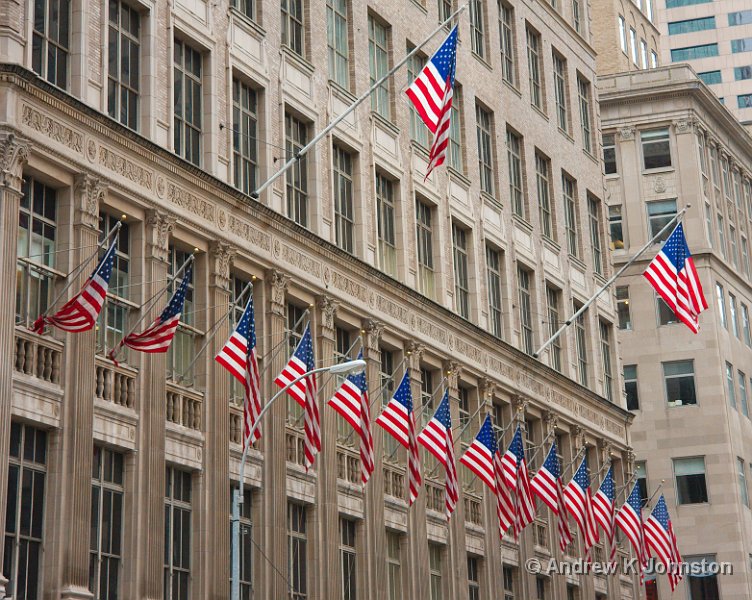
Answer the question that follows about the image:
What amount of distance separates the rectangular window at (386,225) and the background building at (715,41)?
9030cm

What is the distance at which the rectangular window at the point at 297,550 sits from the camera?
41469mm

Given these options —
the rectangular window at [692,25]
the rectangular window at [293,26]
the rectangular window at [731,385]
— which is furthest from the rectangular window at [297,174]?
the rectangular window at [692,25]

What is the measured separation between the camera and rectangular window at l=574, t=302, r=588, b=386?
2557 inches

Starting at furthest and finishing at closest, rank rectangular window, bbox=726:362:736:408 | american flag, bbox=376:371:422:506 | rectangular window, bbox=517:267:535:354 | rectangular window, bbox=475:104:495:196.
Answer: rectangular window, bbox=726:362:736:408, rectangular window, bbox=517:267:535:354, rectangular window, bbox=475:104:495:196, american flag, bbox=376:371:422:506

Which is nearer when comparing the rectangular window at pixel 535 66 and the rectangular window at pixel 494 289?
the rectangular window at pixel 494 289

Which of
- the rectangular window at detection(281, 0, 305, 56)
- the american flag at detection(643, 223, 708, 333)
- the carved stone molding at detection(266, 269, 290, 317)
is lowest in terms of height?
the carved stone molding at detection(266, 269, 290, 317)

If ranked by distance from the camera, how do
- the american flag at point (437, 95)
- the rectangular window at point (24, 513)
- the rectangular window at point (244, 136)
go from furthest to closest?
the rectangular window at point (244, 136) → the american flag at point (437, 95) → the rectangular window at point (24, 513)

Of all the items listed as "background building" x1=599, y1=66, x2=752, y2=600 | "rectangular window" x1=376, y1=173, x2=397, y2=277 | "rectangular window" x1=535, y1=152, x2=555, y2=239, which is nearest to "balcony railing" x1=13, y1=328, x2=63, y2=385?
"rectangular window" x1=376, y1=173, x2=397, y2=277

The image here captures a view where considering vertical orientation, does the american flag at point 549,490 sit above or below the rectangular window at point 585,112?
below

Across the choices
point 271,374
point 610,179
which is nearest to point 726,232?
point 610,179

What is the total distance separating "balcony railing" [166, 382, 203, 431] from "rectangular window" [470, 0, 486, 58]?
24758 mm

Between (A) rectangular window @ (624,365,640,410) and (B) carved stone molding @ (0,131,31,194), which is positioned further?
(A) rectangular window @ (624,365,640,410)

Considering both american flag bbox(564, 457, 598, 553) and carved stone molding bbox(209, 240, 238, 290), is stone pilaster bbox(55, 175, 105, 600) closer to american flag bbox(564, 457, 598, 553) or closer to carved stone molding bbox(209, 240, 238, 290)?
carved stone molding bbox(209, 240, 238, 290)

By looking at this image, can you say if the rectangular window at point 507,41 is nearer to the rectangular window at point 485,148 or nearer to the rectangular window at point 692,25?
the rectangular window at point 485,148
